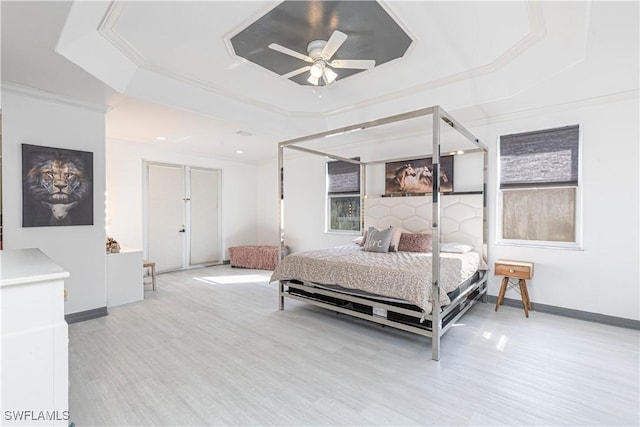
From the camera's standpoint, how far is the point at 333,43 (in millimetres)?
2449

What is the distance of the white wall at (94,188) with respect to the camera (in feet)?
10.0

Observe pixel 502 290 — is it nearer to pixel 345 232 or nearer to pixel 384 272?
pixel 384 272

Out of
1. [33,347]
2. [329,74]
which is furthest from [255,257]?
[33,347]

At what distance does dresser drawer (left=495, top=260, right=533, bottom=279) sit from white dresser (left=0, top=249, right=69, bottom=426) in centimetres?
418

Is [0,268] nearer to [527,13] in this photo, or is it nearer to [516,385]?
[516,385]

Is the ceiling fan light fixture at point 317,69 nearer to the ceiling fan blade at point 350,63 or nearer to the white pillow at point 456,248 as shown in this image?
the ceiling fan blade at point 350,63

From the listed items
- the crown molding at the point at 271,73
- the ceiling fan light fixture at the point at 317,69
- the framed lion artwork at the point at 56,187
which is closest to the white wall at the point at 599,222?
the crown molding at the point at 271,73

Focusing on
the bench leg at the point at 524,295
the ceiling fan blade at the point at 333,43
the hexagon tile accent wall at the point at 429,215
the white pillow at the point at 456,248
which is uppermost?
the ceiling fan blade at the point at 333,43

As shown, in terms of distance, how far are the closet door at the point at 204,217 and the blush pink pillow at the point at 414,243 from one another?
14.9 ft

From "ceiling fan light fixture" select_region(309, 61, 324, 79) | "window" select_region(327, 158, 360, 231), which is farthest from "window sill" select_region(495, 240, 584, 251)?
"ceiling fan light fixture" select_region(309, 61, 324, 79)

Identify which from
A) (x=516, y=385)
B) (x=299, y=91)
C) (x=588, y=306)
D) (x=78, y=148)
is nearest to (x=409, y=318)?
(x=516, y=385)

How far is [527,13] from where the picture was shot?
2367 mm

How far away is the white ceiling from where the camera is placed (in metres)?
2.28

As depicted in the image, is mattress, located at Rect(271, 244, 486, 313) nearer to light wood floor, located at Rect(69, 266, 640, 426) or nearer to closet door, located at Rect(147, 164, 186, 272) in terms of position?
light wood floor, located at Rect(69, 266, 640, 426)
